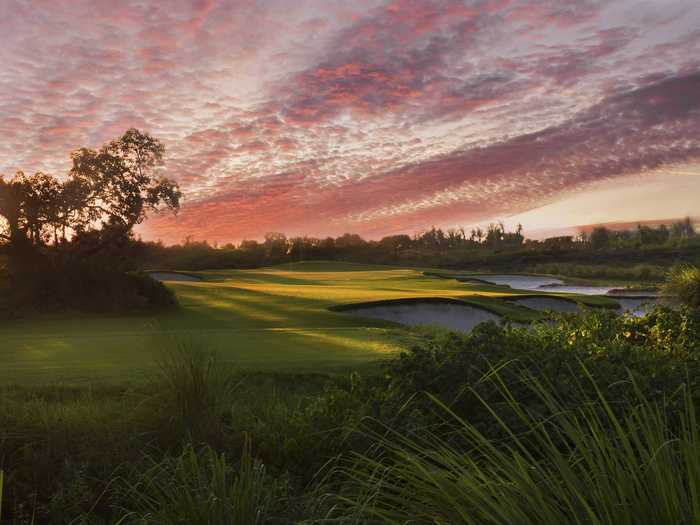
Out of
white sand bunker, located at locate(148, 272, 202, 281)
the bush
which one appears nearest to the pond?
white sand bunker, located at locate(148, 272, 202, 281)

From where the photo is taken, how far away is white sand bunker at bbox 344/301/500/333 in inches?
790

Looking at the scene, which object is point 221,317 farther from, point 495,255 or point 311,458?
point 495,255

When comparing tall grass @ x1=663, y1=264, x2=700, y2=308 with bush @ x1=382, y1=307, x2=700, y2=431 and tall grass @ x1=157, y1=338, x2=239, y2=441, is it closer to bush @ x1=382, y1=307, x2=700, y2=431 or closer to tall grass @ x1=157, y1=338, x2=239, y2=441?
bush @ x1=382, y1=307, x2=700, y2=431

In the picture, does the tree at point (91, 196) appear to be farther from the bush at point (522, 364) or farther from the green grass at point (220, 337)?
the bush at point (522, 364)

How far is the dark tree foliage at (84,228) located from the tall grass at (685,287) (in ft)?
52.8

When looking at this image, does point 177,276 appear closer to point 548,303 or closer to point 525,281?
point 525,281

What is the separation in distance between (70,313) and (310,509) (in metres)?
18.6

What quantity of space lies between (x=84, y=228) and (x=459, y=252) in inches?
2115

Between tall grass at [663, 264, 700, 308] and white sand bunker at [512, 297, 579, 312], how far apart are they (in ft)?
28.0

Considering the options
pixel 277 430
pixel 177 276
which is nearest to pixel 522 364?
pixel 277 430

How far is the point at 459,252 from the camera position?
234 feet

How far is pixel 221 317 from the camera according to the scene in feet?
62.4

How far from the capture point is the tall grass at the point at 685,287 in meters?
14.2

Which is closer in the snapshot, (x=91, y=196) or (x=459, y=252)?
(x=91, y=196)
